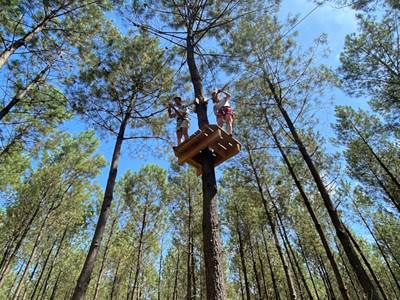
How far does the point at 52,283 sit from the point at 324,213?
71.6ft

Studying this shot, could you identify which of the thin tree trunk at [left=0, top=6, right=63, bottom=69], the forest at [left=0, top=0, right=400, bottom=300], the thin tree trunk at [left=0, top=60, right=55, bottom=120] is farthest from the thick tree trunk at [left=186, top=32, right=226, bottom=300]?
the thin tree trunk at [left=0, top=60, right=55, bottom=120]

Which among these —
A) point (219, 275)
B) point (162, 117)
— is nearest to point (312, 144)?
point (162, 117)

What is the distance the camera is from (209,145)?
11.5 ft

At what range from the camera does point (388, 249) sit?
1745 centimetres

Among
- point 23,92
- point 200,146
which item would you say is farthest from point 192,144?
point 23,92

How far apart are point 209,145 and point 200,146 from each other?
13cm

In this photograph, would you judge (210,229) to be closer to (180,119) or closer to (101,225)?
(180,119)

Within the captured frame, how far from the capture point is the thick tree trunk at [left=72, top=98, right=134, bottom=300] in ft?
14.1

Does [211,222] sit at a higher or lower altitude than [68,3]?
lower

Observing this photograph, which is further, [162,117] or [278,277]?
[278,277]

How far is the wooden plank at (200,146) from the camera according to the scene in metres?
3.40

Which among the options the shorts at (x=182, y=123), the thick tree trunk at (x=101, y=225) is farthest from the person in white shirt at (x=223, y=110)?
the thick tree trunk at (x=101, y=225)

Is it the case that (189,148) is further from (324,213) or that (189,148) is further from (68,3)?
(324,213)

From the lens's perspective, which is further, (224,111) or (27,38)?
(27,38)
